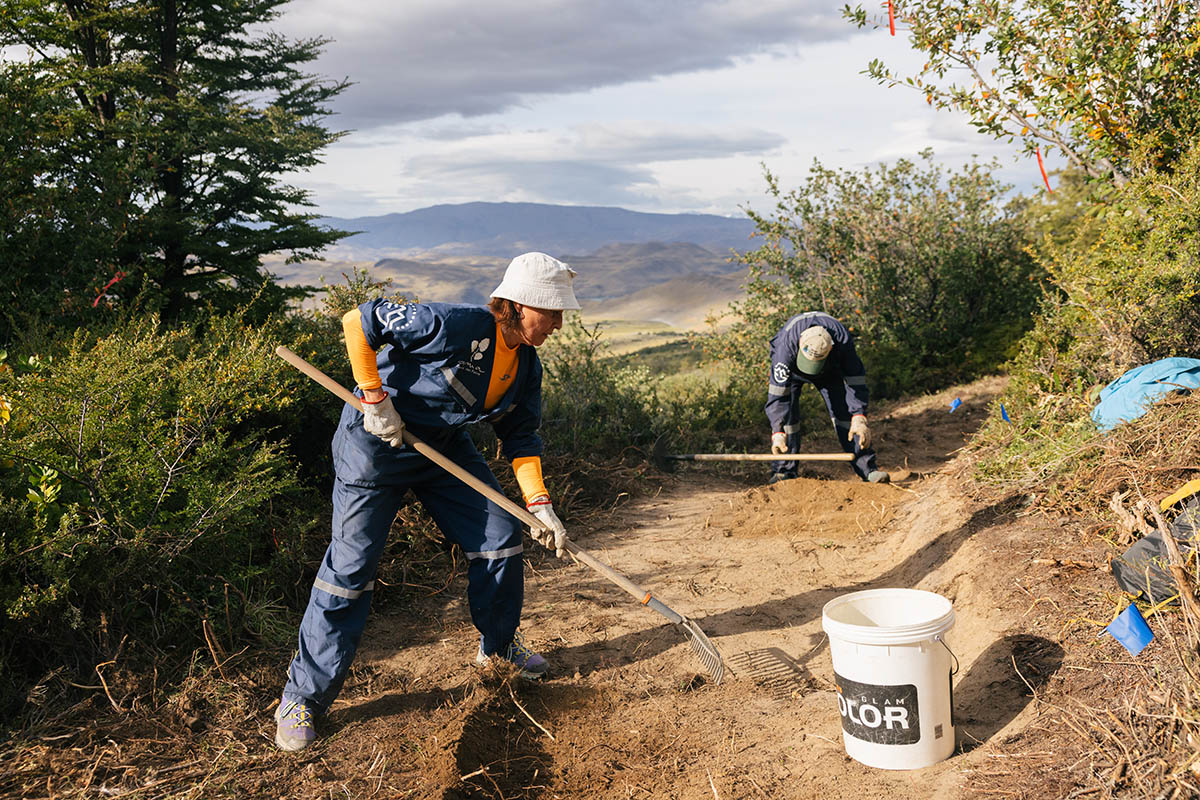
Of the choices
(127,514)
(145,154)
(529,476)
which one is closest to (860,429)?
(529,476)

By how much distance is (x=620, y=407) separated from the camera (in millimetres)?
8617

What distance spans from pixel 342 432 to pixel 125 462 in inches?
48.8

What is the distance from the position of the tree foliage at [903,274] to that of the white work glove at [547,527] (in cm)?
723

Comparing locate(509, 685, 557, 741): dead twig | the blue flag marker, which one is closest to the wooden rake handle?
locate(509, 685, 557, 741): dead twig

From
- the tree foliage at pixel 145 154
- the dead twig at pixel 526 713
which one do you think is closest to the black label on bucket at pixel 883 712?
the dead twig at pixel 526 713

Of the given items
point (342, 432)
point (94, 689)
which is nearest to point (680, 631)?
point (342, 432)

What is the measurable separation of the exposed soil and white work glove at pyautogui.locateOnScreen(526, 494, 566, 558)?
646 mm

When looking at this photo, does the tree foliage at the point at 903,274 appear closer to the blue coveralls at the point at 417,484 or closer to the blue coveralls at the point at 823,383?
the blue coveralls at the point at 823,383

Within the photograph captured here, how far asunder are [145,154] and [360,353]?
814 centimetres

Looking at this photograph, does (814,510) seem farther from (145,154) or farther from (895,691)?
(145,154)

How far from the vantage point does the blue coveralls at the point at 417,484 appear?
11.3ft

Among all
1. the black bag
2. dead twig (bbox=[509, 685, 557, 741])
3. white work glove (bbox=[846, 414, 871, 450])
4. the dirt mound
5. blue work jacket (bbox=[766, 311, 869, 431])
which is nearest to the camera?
the black bag

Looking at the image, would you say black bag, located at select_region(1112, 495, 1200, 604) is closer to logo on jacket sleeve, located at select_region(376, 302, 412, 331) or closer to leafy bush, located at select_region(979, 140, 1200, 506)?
leafy bush, located at select_region(979, 140, 1200, 506)

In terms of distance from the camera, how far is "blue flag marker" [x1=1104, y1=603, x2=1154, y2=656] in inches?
116
